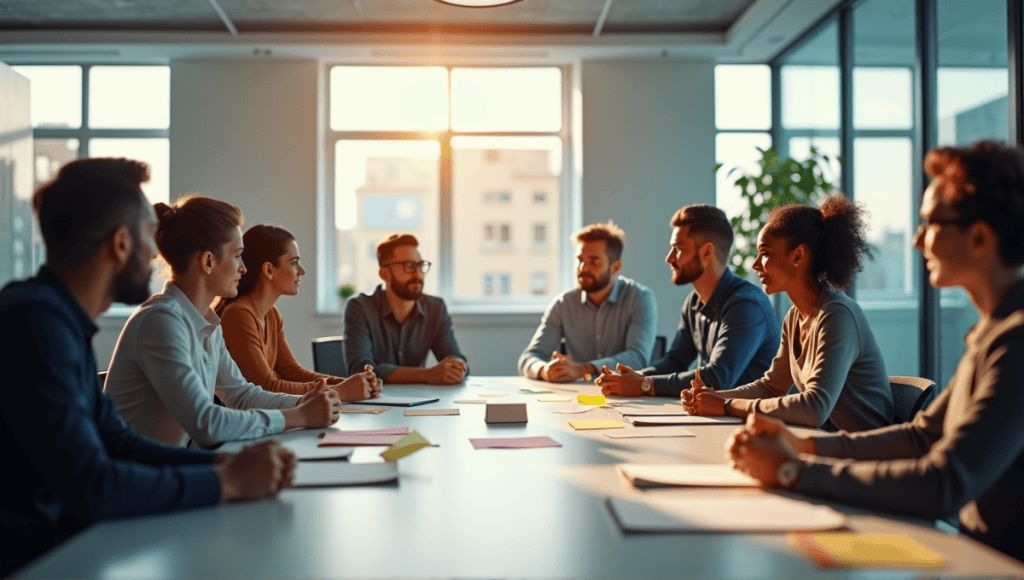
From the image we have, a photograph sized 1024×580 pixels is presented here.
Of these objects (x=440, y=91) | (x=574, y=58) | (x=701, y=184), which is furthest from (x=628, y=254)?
(x=440, y=91)

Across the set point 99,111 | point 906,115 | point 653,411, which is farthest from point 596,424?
point 99,111

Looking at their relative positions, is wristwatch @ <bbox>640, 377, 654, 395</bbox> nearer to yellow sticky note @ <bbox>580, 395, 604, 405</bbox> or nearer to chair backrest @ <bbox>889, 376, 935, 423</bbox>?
yellow sticky note @ <bbox>580, 395, 604, 405</bbox>

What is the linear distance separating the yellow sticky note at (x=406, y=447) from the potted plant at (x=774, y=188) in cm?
382

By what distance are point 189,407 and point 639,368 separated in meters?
2.27

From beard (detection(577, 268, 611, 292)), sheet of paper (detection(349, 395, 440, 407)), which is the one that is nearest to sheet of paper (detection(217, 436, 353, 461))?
sheet of paper (detection(349, 395, 440, 407))

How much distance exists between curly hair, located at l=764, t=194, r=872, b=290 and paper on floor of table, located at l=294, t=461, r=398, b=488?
1434mm

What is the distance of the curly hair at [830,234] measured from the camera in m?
2.19

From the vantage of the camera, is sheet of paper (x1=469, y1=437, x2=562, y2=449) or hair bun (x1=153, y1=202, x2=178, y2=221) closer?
sheet of paper (x1=469, y1=437, x2=562, y2=449)

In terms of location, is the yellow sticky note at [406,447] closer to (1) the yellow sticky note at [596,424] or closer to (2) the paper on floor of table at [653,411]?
(1) the yellow sticky note at [596,424]

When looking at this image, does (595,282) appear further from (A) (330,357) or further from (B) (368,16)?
(B) (368,16)

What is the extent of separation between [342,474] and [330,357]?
2460mm

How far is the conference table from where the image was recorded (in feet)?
3.00

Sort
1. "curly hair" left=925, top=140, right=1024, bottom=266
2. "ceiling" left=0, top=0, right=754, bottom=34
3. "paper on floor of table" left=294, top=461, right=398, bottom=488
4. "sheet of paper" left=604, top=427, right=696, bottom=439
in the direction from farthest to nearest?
1. "ceiling" left=0, top=0, right=754, bottom=34
2. "sheet of paper" left=604, top=427, right=696, bottom=439
3. "paper on floor of table" left=294, top=461, right=398, bottom=488
4. "curly hair" left=925, top=140, right=1024, bottom=266

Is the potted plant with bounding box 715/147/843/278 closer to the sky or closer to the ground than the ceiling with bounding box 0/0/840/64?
closer to the ground
